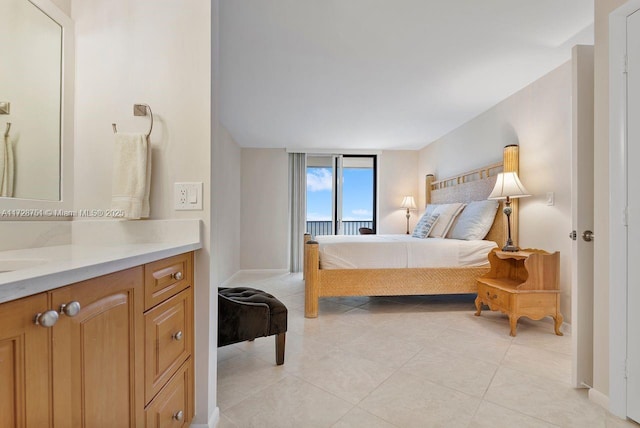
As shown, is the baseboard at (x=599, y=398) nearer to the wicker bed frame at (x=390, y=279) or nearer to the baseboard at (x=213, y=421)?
the wicker bed frame at (x=390, y=279)

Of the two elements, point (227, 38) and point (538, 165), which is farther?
point (538, 165)

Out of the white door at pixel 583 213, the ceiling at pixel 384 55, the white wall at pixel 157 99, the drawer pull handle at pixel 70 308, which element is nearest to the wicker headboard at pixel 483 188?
the ceiling at pixel 384 55

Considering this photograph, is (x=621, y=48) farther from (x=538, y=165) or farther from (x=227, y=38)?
(x=227, y=38)

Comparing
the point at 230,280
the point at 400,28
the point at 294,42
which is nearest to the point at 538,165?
the point at 400,28

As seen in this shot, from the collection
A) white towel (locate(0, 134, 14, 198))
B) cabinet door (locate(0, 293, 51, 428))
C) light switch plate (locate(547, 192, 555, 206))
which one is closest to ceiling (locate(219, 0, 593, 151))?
light switch plate (locate(547, 192, 555, 206))

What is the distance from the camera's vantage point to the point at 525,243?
115 inches

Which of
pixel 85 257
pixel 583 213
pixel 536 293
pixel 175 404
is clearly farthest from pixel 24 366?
pixel 536 293

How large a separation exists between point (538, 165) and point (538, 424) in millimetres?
2334

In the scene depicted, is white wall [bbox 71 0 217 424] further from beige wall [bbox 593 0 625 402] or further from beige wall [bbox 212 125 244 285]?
beige wall [bbox 212 125 244 285]

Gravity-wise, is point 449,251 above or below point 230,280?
above

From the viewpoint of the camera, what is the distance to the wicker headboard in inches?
119

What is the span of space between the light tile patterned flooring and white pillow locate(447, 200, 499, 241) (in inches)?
35.4

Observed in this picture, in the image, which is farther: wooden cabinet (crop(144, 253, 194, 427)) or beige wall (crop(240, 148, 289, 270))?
beige wall (crop(240, 148, 289, 270))

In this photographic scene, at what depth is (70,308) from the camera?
24.0 inches
